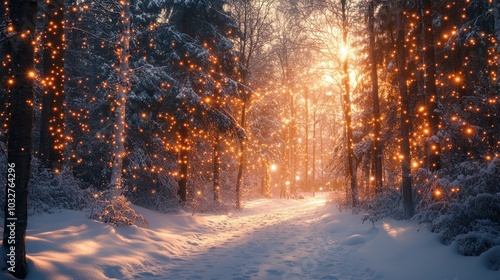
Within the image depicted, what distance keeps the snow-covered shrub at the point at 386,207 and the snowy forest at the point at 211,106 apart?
58 millimetres

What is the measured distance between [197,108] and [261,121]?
490 inches

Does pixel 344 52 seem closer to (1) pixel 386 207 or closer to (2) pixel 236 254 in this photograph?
(1) pixel 386 207

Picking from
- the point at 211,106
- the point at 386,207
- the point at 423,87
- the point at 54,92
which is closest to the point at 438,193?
the point at 386,207

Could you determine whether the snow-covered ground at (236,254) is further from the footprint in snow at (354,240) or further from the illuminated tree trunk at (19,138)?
the illuminated tree trunk at (19,138)

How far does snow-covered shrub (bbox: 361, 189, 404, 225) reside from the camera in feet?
31.5

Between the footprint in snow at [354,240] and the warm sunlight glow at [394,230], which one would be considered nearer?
the warm sunlight glow at [394,230]

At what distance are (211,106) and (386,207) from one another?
9.08 metres

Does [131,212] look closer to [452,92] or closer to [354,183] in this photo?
[354,183]

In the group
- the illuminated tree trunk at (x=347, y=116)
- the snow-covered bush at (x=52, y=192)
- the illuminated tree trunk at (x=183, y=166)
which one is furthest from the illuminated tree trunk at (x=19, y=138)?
the illuminated tree trunk at (x=347, y=116)

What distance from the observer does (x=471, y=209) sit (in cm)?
586

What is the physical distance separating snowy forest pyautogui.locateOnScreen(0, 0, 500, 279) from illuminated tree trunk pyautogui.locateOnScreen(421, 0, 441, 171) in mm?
42

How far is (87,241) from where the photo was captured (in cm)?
646

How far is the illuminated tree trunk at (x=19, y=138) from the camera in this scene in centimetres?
434

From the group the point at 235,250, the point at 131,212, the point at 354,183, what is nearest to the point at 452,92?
the point at 354,183
